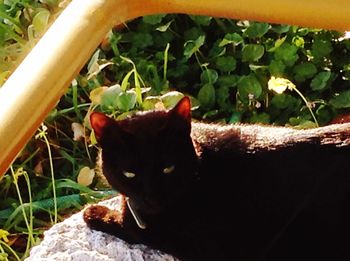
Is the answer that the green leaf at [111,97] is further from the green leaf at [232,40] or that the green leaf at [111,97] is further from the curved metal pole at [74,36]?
the curved metal pole at [74,36]

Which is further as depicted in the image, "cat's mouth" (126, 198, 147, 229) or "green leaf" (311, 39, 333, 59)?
"green leaf" (311, 39, 333, 59)

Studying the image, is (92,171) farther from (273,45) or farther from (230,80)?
(273,45)

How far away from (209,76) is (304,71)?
0.64 ft

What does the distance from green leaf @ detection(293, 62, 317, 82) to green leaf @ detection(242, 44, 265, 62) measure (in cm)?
8

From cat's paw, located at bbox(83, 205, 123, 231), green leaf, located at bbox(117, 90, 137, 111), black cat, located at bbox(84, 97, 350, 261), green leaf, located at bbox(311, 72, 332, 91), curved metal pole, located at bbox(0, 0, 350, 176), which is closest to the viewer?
curved metal pole, located at bbox(0, 0, 350, 176)

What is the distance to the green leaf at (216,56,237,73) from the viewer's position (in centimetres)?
190

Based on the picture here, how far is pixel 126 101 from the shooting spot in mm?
1735

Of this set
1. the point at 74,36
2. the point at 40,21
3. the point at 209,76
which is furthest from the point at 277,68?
the point at 74,36

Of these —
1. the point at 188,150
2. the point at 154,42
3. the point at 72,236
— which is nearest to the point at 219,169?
the point at 188,150

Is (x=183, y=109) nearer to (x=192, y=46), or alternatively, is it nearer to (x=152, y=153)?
(x=152, y=153)

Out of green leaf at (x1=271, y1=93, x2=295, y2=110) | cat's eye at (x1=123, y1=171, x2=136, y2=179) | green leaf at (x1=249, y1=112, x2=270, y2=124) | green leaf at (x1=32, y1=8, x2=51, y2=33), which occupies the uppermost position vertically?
cat's eye at (x1=123, y1=171, x2=136, y2=179)

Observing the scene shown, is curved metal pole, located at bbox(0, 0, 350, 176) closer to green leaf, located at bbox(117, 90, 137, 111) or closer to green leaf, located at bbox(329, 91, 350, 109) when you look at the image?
green leaf, located at bbox(117, 90, 137, 111)

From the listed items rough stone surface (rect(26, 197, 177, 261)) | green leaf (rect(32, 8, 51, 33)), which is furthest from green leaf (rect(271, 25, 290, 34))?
rough stone surface (rect(26, 197, 177, 261))

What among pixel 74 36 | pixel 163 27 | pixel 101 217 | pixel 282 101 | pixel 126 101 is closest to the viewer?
pixel 74 36
